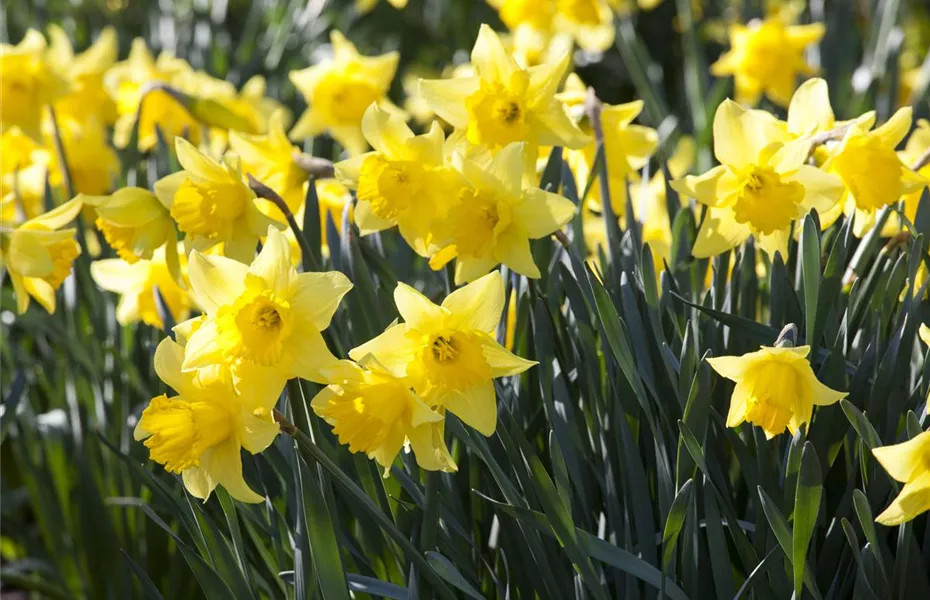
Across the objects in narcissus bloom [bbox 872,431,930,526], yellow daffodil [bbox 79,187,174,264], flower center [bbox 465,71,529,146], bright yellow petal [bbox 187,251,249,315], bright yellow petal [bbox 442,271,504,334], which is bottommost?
narcissus bloom [bbox 872,431,930,526]

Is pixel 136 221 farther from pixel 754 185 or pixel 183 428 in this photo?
pixel 754 185

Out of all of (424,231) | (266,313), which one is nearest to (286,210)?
(424,231)

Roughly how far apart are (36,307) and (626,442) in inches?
49.9

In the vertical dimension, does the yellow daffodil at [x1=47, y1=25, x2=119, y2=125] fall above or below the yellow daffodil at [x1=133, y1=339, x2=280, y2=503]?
above

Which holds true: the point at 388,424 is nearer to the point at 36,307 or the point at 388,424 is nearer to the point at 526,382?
the point at 526,382

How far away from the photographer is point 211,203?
50.5 inches

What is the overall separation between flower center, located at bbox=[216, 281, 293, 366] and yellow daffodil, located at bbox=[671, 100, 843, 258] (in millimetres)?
557

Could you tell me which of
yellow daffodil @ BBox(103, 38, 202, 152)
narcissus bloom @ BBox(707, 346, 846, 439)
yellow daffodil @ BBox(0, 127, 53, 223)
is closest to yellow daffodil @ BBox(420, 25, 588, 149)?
narcissus bloom @ BBox(707, 346, 846, 439)

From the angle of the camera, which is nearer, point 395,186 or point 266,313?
point 266,313

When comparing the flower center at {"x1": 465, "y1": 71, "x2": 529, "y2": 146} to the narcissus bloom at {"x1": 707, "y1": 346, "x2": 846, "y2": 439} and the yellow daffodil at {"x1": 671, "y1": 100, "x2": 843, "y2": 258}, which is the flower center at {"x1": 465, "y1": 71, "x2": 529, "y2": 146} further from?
the narcissus bloom at {"x1": 707, "y1": 346, "x2": 846, "y2": 439}

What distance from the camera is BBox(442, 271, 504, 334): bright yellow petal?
1067 mm

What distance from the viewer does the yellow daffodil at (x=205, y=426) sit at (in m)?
1.03

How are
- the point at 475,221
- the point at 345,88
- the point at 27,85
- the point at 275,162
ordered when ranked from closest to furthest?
the point at 475,221, the point at 275,162, the point at 27,85, the point at 345,88

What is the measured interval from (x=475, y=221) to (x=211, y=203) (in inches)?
13.8
